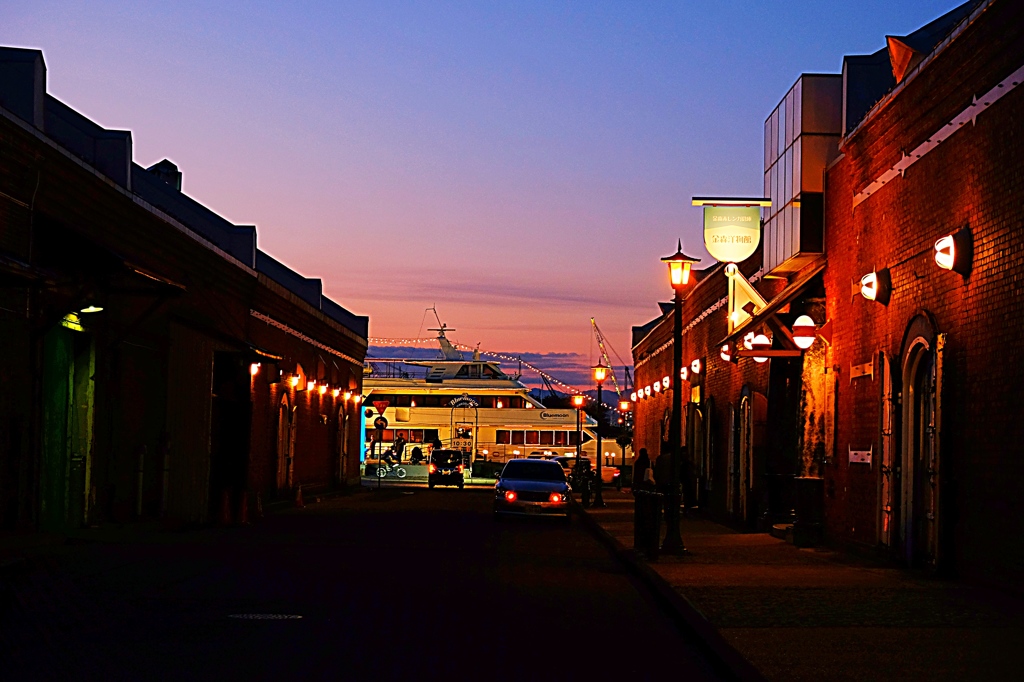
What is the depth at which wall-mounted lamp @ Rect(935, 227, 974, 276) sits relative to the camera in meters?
16.0

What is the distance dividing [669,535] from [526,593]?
6.49m

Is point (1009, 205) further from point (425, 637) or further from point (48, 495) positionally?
point (48, 495)

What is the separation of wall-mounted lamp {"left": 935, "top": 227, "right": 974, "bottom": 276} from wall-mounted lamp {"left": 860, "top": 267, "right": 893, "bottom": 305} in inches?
142

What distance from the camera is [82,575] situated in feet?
53.9

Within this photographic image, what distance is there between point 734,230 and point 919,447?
10.3 metres


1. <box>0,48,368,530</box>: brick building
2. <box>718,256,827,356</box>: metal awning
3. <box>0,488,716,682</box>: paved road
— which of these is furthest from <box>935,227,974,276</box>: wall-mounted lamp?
<box>0,48,368,530</box>: brick building

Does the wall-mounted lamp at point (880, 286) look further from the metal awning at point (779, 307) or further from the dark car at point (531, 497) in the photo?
the dark car at point (531, 497)

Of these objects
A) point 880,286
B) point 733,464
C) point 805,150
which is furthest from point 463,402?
point 880,286

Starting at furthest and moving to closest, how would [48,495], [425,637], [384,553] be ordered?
[48,495] → [384,553] → [425,637]

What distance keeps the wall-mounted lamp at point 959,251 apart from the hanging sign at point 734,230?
12.1m

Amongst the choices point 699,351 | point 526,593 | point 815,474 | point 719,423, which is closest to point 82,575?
point 526,593

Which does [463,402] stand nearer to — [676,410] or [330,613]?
[676,410]

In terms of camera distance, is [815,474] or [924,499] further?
[815,474]

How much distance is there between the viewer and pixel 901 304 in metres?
19.2
